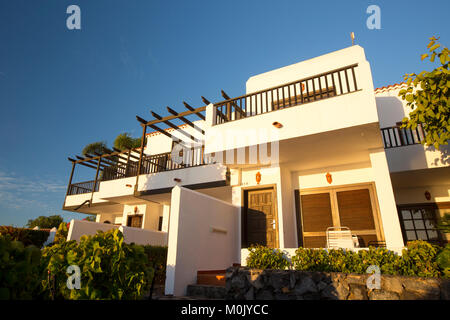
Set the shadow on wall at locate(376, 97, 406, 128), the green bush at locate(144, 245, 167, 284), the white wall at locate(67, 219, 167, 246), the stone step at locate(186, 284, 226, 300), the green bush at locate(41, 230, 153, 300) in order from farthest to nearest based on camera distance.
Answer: the shadow on wall at locate(376, 97, 406, 128) → the white wall at locate(67, 219, 167, 246) → the green bush at locate(144, 245, 167, 284) → the stone step at locate(186, 284, 226, 300) → the green bush at locate(41, 230, 153, 300)

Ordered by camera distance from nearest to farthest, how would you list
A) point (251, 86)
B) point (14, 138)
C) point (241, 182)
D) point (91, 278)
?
point (91, 278) → point (241, 182) → point (251, 86) → point (14, 138)

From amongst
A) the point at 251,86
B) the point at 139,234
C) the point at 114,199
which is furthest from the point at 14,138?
the point at 251,86

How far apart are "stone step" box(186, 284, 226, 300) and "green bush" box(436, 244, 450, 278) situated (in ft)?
15.1

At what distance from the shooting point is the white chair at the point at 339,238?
6.80m

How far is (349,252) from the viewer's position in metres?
5.43

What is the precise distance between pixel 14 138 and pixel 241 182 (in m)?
29.2

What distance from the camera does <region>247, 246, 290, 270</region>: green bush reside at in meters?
5.97

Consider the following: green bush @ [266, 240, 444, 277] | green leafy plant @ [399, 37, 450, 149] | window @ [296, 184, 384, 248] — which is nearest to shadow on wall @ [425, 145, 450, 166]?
window @ [296, 184, 384, 248]

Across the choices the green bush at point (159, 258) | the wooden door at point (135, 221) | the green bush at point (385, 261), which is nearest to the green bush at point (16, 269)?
the green bush at point (385, 261)

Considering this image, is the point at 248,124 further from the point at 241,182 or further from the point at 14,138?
the point at 14,138

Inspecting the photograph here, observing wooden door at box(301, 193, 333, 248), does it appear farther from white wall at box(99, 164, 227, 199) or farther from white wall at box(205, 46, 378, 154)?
white wall at box(99, 164, 227, 199)

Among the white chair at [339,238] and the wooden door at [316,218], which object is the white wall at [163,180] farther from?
the white chair at [339,238]

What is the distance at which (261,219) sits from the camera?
877cm
